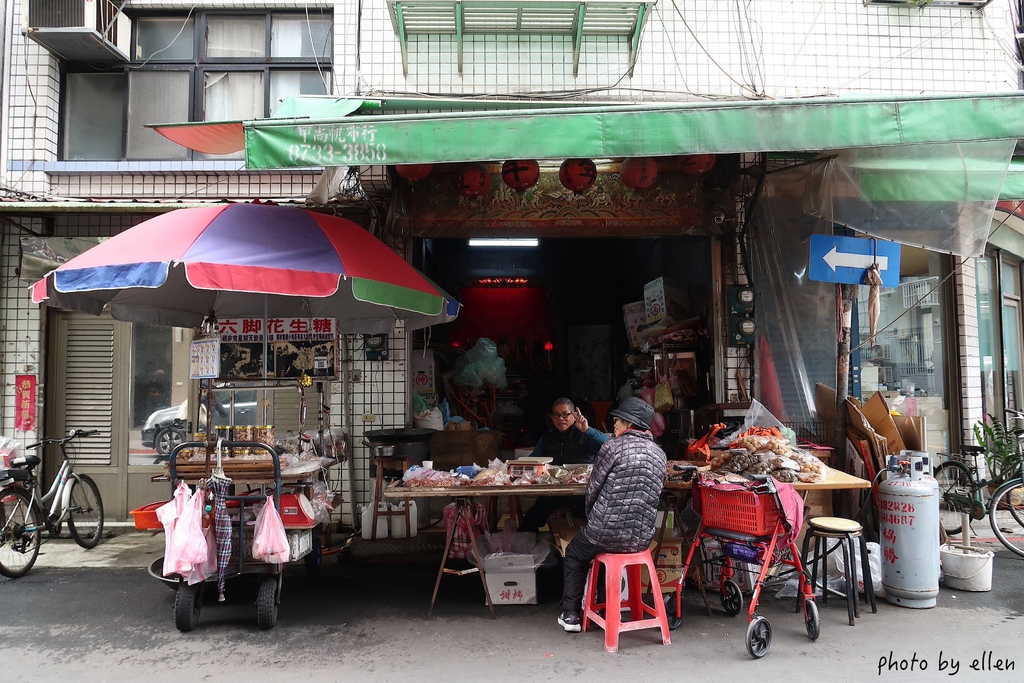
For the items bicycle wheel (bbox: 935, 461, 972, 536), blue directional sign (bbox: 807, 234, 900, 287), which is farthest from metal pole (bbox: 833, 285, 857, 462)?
bicycle wheel (bbox: 935, 461, 972, 536)

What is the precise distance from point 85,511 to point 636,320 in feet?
23.6

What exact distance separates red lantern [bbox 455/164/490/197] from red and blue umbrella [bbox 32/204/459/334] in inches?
57.2

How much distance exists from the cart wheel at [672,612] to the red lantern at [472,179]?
4490 millimetres

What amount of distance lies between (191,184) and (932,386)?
959 cm

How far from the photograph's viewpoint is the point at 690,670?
14.5 ft

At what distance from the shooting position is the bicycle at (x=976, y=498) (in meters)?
6.83

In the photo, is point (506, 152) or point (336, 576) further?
point (336, 576)

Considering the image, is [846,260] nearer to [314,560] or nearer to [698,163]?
[698,163]

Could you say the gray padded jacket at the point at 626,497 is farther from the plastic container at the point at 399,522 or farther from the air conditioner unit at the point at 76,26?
the air conditioner unit at the point at 76,26

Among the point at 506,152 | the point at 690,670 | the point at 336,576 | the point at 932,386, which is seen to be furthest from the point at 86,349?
the point at 932,386

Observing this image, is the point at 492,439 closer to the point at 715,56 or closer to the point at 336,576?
the point at 336,576

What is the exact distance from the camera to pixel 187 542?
478 centimetres

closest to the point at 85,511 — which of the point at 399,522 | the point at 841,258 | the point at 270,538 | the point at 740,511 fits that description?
the point at 399,522

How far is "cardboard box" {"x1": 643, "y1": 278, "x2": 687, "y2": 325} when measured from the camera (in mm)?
8578
